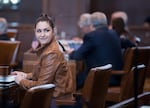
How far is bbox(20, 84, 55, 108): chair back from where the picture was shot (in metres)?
2.48

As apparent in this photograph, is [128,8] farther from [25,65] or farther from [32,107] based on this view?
[32,107]

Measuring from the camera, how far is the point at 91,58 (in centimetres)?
522

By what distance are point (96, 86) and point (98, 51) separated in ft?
5.53

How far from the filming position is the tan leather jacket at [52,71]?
339 cm

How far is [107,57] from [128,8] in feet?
18.9

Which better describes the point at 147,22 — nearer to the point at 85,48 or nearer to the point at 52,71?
the point at 85,48

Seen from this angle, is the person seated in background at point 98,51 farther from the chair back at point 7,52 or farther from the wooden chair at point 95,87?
the wooden chair at point 95,87

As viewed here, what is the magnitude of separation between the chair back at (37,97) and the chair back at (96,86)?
2.70ft

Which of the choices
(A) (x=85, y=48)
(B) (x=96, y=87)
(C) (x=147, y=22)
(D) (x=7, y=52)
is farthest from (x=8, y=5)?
(B) (x=96, y=87)

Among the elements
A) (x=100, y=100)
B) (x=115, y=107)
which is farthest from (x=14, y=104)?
(x=115, y=107)

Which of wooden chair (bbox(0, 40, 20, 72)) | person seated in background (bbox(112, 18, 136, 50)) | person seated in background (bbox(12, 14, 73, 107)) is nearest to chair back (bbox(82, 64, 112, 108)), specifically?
person seated in background (bbox(12, 14, 73, 107))

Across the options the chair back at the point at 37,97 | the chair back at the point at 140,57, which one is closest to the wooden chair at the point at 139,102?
the chair back at the point at 37,97

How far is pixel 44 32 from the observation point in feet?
11.6

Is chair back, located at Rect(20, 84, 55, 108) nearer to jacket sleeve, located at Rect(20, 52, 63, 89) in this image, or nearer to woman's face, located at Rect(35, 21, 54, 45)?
jacket sleeve, located at Rect(20, 52, 63, 89)
